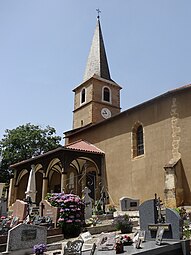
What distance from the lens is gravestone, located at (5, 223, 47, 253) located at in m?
8.42

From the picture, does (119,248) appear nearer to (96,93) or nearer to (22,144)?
(96,93)

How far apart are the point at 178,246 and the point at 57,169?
1908cm

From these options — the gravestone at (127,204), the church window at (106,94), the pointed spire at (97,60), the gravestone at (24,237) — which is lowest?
the gravestone at (24,237)

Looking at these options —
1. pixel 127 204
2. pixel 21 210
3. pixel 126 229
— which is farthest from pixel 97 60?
pixel 126 229

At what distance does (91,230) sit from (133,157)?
8.47m

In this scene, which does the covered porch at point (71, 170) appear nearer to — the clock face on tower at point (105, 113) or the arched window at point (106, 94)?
the clock face on tower at point (105, 113)

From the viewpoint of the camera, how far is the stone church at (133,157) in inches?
629

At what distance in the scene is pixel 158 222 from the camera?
8141 millimetres

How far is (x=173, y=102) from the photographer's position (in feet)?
56.6

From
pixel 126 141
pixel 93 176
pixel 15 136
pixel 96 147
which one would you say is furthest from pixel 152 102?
pixel 15 136

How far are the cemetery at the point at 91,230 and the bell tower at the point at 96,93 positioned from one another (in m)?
16.3

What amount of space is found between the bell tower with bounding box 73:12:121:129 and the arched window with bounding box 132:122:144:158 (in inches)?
414

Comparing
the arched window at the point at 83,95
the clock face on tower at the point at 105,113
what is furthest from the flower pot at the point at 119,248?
the arched window at the point at 83,95

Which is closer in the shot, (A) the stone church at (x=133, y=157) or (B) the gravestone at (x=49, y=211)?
(B) the gravestone at (x=49, y=211)
